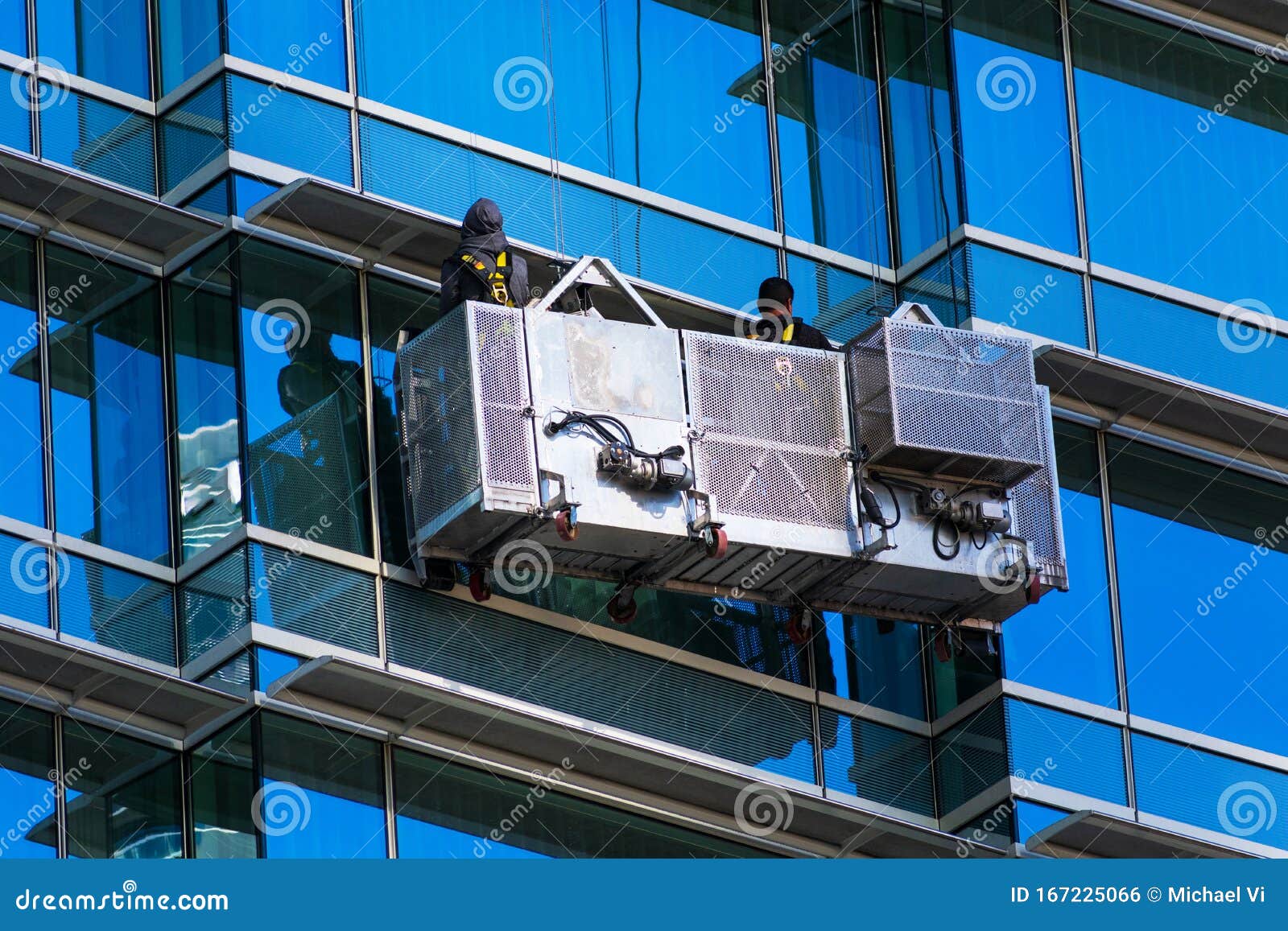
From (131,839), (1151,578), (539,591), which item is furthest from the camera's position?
(1151,578)

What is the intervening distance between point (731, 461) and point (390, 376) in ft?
7.91

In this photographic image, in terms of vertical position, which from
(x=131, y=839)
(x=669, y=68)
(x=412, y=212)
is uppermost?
(x=669, y=68)

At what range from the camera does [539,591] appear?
24250 millimetres

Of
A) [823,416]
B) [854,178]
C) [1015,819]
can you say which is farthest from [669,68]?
[1015,819]

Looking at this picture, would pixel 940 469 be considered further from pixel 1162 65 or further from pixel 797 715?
pixel 1162 65

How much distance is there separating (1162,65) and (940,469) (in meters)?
5.13

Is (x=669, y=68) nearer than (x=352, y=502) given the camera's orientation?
No
